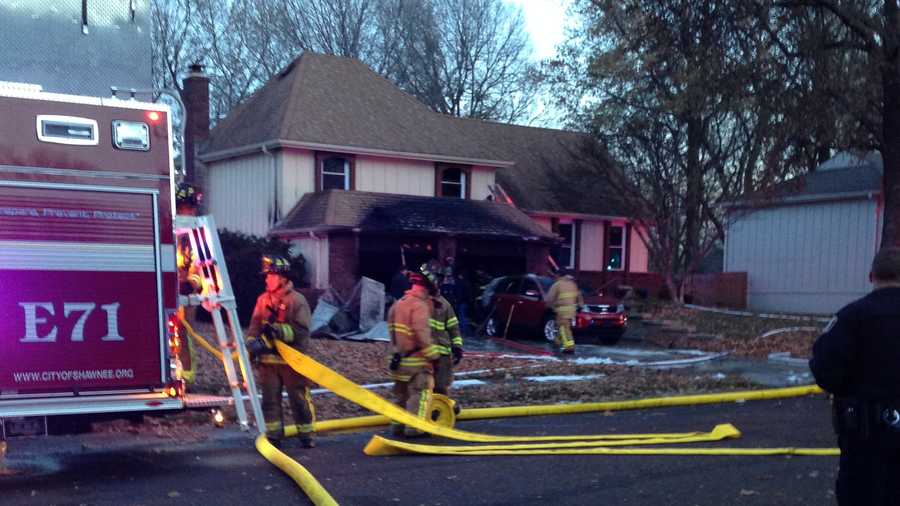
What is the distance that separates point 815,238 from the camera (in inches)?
1073

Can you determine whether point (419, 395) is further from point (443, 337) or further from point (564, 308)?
point (564, 308)

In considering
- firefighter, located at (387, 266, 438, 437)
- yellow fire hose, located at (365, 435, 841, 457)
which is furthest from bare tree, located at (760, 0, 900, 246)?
firefighter, located at (387, 266, 438, 437)

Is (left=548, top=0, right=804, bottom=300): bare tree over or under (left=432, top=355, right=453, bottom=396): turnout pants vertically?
over

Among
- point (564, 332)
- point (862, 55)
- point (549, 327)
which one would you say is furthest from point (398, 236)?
point (862, 55)

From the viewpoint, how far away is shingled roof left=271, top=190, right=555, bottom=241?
73.1ft

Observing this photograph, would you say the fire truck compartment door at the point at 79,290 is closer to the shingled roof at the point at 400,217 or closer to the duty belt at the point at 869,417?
the duty belt at the point at 869,417

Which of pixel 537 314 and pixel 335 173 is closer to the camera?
pixel 537 314

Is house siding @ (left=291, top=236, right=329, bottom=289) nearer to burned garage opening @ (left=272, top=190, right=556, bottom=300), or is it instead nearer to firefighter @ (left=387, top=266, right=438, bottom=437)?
burned garage opening @ (left=272, top=190, right=556, bottom=300)

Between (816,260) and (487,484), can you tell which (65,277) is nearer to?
(487,484)

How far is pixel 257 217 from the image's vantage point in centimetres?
2498

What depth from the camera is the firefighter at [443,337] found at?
28.2 feet

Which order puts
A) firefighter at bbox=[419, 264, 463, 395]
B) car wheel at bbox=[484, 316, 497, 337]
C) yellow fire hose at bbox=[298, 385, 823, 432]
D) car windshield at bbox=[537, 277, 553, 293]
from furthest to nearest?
1. car wheel at bbox=[484, 316, 497, 337]
2. car windshield at bbox=[537, 277, 553, 293]
3. yellow fire hose at bbox=[298, 385, 823, 432]
4. firefighter at bbox=[419, 264, 463, 395]

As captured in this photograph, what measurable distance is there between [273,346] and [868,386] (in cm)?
494

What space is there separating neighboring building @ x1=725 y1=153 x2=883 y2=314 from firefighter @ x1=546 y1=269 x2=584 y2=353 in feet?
31.1
